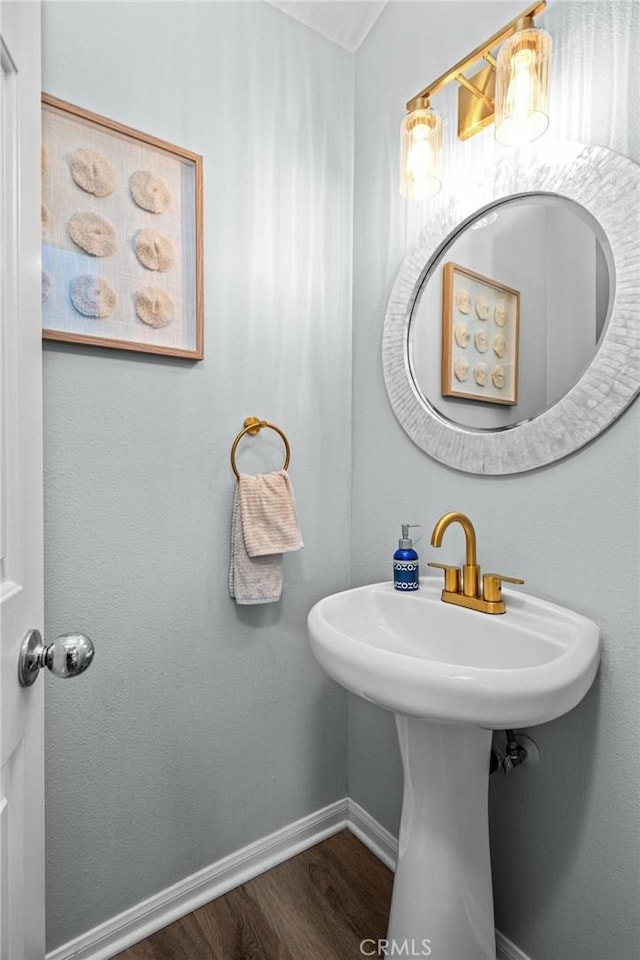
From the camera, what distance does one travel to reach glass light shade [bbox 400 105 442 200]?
1138mm

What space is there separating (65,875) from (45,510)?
0.81 meters

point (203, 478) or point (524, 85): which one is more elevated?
point (524, 85)

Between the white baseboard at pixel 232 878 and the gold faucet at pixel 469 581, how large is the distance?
77cm

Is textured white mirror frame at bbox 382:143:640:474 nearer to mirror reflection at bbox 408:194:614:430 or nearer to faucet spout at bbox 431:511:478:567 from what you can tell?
mirror reflection at bbox 408:194:614:430

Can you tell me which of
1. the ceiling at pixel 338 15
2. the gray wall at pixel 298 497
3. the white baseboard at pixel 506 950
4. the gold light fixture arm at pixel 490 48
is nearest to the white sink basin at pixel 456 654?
the gray wall at pixel 298 497

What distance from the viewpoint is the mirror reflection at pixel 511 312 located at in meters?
0.98

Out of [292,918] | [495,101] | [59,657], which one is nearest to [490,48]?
[495,101]

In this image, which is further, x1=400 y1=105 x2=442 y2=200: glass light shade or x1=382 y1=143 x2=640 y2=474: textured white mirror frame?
x1=400 y1=105 x2=442 y2=200: glass light shade

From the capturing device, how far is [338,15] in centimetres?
142

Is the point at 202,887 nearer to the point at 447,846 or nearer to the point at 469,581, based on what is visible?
the point at 447,846

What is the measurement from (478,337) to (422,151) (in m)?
0.44

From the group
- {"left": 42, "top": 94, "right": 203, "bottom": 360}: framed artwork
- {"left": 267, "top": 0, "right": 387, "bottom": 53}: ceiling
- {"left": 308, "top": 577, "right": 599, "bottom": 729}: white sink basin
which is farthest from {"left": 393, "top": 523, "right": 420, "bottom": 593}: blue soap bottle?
{"left": 267, "top": 0, "right": 387, "bottom": 53}: ceiling

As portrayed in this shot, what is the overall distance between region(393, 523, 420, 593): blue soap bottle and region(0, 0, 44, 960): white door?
0.77 metres

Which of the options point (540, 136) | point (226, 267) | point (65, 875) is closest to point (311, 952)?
point (65, 875)
